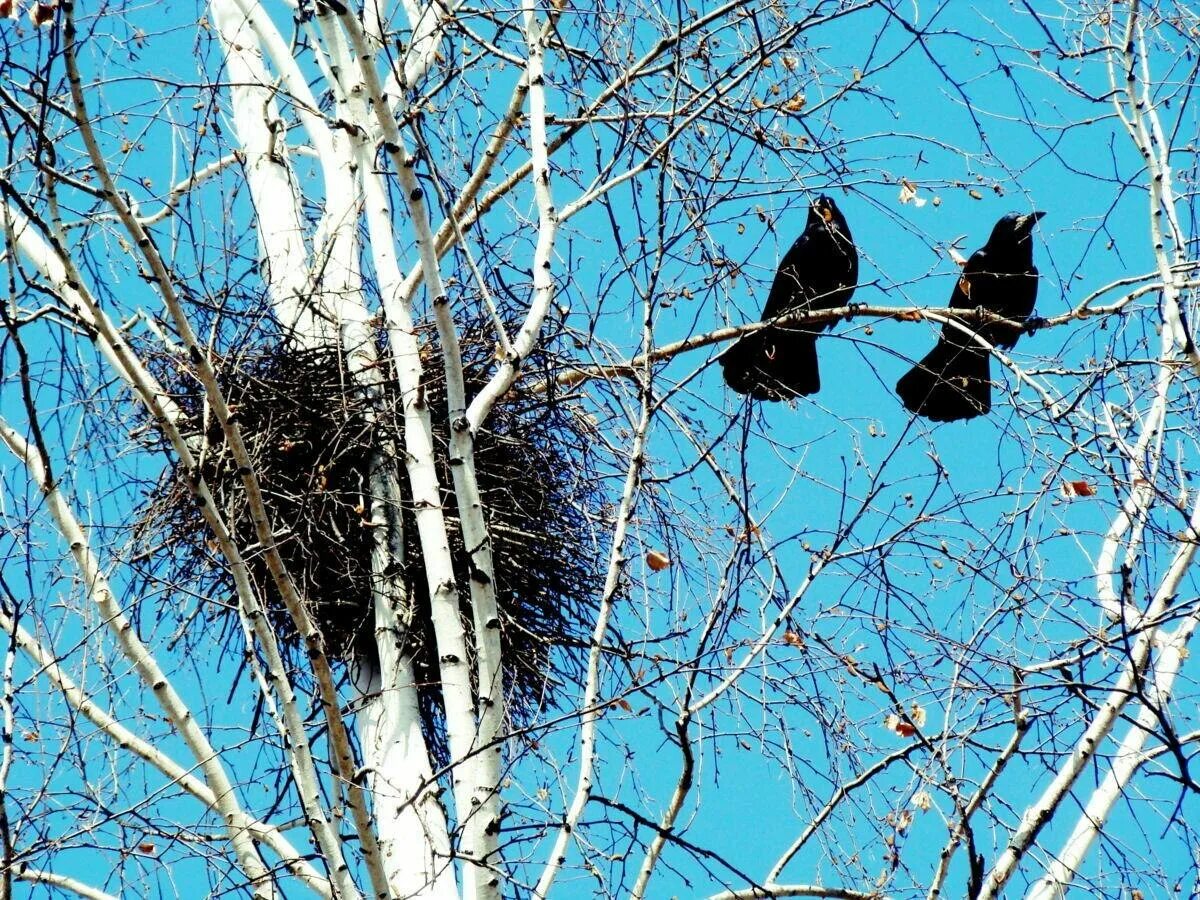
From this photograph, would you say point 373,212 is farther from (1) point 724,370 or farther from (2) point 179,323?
(1) point 724,370

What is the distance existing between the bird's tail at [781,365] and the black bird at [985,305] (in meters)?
0.40

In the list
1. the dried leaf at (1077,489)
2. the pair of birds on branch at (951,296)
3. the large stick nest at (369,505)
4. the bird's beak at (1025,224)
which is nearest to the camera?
→ the dried leaf at (1077,489)

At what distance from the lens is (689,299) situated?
4.86 m

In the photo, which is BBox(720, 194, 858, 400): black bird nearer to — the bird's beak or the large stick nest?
the bird's beak

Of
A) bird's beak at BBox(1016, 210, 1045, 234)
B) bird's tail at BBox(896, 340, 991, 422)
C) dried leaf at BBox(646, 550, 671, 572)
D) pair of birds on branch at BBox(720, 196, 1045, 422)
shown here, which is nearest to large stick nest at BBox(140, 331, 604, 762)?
dried leaf at BBox(646, 550, 671, 572)

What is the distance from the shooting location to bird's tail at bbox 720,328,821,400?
6.07 metres

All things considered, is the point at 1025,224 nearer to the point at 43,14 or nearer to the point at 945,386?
the point at 945,386

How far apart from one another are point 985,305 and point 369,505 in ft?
10.1

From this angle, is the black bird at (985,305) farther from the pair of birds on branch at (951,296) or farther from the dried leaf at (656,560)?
the dried leaf at (656,560)

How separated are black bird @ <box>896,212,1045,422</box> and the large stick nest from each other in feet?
5.44

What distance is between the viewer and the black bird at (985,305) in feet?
21.8

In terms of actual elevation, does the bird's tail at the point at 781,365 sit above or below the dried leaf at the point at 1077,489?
above

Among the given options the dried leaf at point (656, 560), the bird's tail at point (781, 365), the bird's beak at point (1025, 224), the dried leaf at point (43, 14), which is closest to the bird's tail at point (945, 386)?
the bird's tail at point (781, 365)

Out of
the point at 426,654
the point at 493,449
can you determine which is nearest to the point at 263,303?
the point at 493,449
